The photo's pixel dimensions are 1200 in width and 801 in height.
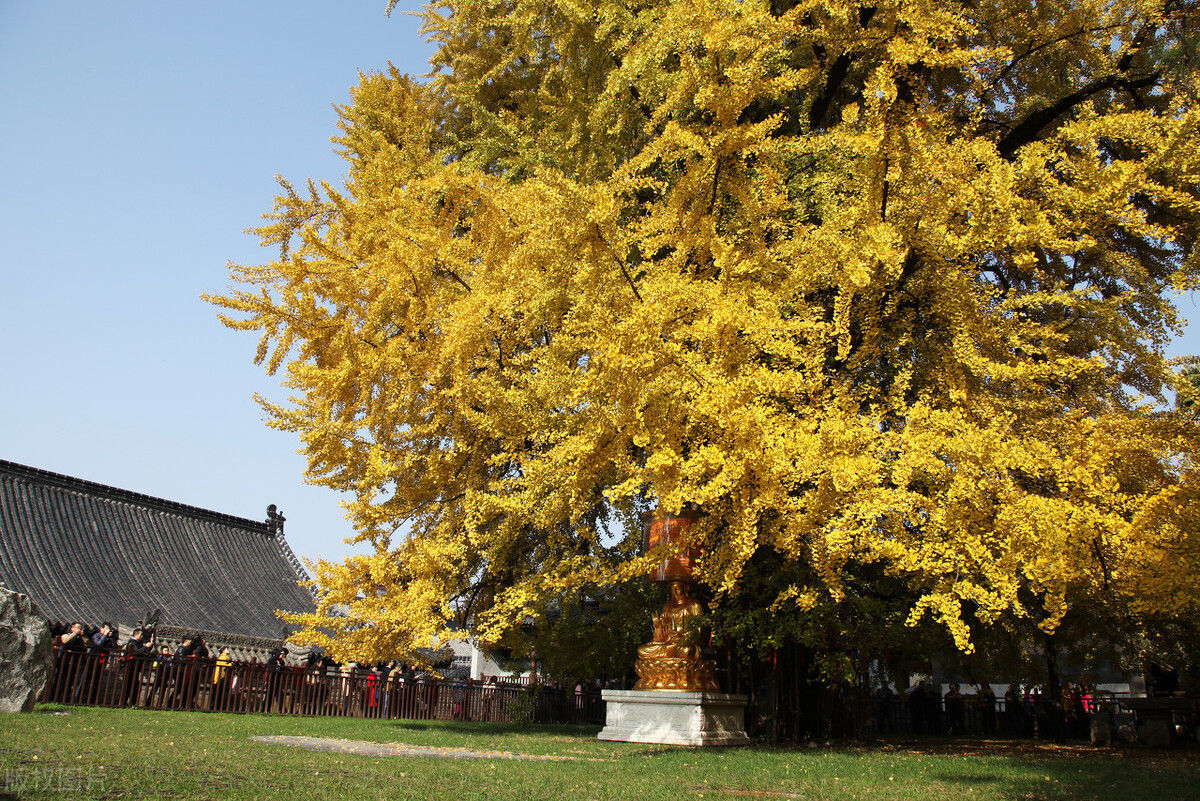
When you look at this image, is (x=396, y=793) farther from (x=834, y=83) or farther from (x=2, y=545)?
(x=2, y=545)

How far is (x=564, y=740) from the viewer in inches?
384

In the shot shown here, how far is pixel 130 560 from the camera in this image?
20.4 meters

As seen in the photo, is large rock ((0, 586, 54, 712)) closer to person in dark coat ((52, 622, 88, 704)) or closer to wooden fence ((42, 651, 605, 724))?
wooden fence ((42, 651, 605, 724))

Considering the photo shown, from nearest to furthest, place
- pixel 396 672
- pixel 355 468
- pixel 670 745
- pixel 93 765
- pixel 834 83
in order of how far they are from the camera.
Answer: pixel 93 765 → pixel 670 745 → pixel 355 468 → pixel 834 83 → pixel 396 672

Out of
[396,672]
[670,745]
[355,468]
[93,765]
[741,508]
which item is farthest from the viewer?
[396,672]

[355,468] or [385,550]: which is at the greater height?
[355,468]

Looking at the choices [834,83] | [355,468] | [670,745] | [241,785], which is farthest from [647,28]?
[241,785]

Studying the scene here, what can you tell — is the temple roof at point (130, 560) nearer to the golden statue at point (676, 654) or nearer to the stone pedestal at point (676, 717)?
the stone pedestal at point (676, 717)

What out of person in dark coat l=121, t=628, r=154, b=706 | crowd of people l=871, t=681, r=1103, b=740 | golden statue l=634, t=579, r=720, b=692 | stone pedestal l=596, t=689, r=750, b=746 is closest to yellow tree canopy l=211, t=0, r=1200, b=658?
golden statue l=634, t=579, r=720, b=692

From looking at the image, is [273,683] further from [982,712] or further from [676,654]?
[982,712]

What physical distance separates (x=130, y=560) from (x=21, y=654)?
12.6m

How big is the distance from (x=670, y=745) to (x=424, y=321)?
5.71m

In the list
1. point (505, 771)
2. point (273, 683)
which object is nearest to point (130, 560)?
point (273, 683)

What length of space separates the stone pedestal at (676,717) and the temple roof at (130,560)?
43.9ft
